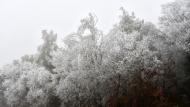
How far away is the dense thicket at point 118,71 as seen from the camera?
32.5 metres

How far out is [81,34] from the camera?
1613 inches

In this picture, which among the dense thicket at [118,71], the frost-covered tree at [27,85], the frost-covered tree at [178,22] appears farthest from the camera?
the frost-covered tree at [27,85]

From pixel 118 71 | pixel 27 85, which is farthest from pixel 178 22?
pixel 27 85

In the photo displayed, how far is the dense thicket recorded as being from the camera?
32531 millimetres

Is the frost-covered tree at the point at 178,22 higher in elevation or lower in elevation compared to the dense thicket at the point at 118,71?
higher

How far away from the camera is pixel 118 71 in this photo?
3609cm

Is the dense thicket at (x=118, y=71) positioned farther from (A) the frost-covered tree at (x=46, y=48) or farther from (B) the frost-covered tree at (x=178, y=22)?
(A) the frost-covered tree at (x=46, y=48)

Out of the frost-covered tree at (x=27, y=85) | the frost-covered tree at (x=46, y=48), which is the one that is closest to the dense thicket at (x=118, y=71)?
the frost-covered tree at (x=27, y=85)

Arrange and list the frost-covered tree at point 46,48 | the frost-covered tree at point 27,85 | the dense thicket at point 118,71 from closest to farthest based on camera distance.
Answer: the dense thicket at point 118,71, the frost-covered tree at point 27,85, the frost-covered tree at point 46,48

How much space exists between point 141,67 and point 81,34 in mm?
10190

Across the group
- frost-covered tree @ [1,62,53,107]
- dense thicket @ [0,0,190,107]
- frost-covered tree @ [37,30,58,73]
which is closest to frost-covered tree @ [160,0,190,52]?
dense thicket @ [0,0,190,107]

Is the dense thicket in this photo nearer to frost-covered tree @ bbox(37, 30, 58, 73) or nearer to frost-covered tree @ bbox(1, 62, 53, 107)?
frost-covered tree @ bbox(1, 62, 53, 107)

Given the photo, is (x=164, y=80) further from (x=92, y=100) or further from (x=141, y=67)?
(x=92, y=100)

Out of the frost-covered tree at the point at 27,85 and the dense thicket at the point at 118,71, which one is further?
the frost-covered tree at the point at 27,85
